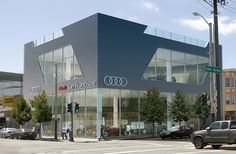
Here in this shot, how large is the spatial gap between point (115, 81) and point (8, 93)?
3254 centimetres

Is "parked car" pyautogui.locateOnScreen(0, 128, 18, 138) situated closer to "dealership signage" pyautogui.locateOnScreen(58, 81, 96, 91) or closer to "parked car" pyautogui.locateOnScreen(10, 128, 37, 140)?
"parked car" pyautogui.locateOnScreen(10, 128, 37, 140)

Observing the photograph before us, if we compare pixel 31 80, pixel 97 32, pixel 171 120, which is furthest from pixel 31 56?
pixel 171 120

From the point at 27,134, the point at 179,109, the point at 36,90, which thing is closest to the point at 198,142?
the point at 179,109

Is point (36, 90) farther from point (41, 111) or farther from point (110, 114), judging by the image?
point (110, 114)

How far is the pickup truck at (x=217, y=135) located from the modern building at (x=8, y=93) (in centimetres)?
4444

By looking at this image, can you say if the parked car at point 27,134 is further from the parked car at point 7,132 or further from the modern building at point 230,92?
the modern building at point 230,92

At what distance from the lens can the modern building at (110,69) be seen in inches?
1770

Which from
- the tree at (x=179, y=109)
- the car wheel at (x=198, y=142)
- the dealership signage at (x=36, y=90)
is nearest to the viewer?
the car wheel at (x=198, y=142)

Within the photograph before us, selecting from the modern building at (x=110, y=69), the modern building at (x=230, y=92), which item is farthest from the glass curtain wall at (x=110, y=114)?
the modern building at (x=230, y=92)

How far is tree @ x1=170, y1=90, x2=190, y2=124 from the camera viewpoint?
50.0m

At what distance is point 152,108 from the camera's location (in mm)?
46312

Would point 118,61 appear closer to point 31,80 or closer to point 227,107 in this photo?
point 31,80

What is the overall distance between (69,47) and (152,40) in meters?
9.71

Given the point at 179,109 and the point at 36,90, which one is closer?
the point at 179,109
